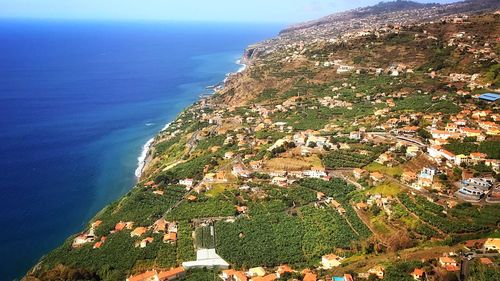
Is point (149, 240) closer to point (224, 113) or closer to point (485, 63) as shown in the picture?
point (224, 113)

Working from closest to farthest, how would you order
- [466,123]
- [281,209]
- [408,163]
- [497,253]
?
[497,253] < [281,209] < [408,163] < [466,123]

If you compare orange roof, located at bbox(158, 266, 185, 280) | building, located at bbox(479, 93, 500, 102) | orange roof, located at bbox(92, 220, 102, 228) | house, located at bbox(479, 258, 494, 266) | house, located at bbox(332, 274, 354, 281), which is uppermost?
building, located at bbox(479, 93, 500, 102)

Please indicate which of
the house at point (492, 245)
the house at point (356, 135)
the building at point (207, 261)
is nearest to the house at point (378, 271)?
the house at point (492, 245)

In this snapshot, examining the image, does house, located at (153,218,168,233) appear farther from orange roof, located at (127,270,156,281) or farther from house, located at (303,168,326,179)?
house, located at (303,168,326,179)

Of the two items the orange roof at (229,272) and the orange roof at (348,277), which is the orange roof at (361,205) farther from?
the orange roof at (229,272)

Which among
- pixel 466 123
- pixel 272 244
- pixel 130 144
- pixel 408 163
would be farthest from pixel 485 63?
pixel 130 144

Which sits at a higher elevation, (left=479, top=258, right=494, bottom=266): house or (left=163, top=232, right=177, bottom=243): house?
(left=479, top=258, right=494, bottom=266): house

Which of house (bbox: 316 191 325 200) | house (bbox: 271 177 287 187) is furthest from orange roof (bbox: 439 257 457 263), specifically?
house (bbox: 271 177 287 187)
